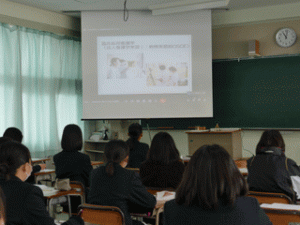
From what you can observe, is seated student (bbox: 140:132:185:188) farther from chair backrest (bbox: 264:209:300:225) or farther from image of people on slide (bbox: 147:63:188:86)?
image of people on slide (bbox: 147:63:188:86)

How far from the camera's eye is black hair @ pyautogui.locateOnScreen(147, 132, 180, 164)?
3271 millimetres

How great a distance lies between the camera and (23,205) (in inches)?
74.2

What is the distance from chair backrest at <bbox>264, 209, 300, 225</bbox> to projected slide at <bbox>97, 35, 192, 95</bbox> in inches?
167

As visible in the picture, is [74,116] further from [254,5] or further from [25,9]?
[254,5]

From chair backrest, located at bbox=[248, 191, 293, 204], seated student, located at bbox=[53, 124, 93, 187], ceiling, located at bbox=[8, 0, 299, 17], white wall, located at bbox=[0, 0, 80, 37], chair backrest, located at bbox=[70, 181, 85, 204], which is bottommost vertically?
chair backrest, located at bbox=[70, 181, 85, 204]

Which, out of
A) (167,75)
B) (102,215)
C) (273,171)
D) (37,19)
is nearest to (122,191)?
(102,215)

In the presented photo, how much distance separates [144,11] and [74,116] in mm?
2484

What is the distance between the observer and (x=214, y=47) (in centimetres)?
674

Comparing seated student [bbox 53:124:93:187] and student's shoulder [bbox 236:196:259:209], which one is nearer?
student's shoulder [bbox 236:196:259:209]

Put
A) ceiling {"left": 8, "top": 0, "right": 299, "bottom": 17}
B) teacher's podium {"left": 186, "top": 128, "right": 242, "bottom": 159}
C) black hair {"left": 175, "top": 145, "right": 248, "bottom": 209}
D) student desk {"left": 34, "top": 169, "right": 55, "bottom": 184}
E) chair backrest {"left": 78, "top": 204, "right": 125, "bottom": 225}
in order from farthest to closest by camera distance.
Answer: ceiling {"left": 8, "top": 0, "right": 299, "bottom": 17} < teacher's podium {"left": 186, "top": 128, "right": 242, "bottom": 159} < student desk {"left": 34, "top": 169, "right": 55, "bottom": 184} < chair backrest {"left": 78, "top": 204, "right": 125, "bottom": 225} < black hair {"left": 175, "top": 145, "right": 248, "bottom": 209}

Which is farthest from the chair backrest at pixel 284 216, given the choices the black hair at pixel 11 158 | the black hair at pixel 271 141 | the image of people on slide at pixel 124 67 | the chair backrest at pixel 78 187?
the image of people on slide at pixel 124 67

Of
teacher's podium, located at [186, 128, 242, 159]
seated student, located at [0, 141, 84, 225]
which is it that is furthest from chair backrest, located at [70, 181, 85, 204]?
teacher's podium, located at [186, 128, 242, 159]

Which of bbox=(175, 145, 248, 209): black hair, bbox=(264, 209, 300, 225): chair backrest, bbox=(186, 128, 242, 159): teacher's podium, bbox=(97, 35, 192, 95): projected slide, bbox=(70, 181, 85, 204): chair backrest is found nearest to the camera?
bbox=(175, 145, 248, 209): black hair

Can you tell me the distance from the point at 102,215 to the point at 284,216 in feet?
3.85
